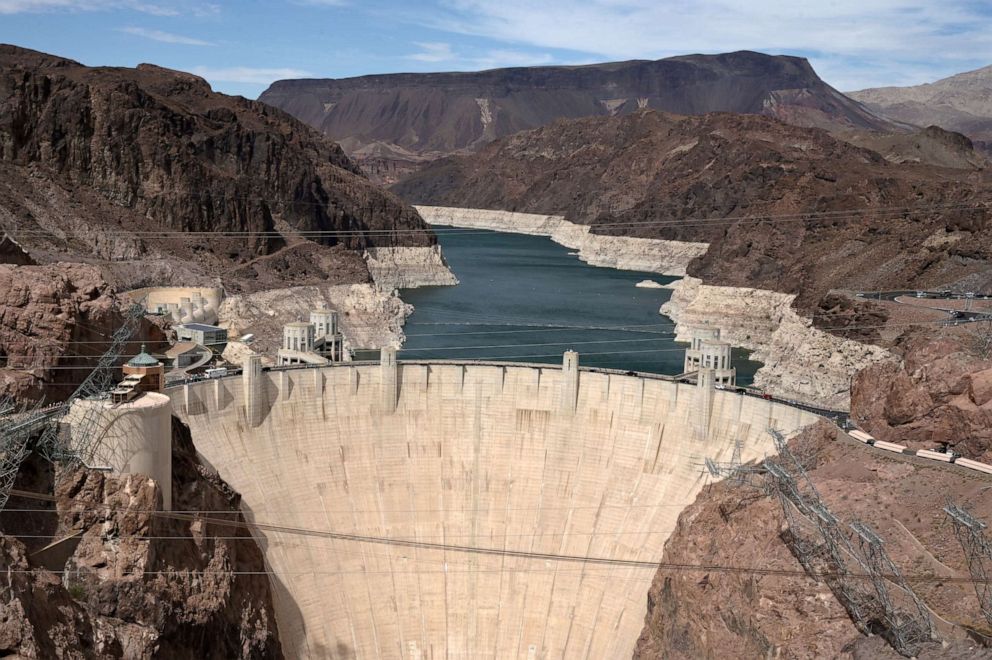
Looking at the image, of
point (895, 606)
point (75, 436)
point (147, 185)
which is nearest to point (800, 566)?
point (895, 606)

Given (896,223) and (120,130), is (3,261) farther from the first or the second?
(896,223)

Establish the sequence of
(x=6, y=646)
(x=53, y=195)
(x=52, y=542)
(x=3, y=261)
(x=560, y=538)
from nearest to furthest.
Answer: (x=6, y=646) < (x=52, y=542) < (x=3, y=261) < (x=560, y=538) < (x=53, y=195)

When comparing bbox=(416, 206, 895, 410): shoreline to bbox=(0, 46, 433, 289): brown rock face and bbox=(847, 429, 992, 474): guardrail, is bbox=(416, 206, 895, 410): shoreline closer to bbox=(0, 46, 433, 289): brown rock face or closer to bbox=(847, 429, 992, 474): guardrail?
bbox=(847, 429, 992, 474): guardrail

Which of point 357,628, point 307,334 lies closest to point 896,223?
point 307,334

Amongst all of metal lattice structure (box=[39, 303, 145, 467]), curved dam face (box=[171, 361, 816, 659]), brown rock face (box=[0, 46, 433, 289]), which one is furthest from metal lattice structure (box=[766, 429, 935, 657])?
brown rock face (box=[0, 46, 433, 289])

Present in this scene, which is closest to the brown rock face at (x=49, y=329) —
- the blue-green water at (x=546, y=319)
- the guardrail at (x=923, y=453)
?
the guardrail at (x=923, y=453)

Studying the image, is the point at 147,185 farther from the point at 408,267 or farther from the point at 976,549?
the point at 976,549

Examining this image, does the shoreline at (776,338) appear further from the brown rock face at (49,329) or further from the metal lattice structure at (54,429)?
the metal lattice structure at (54,429)
